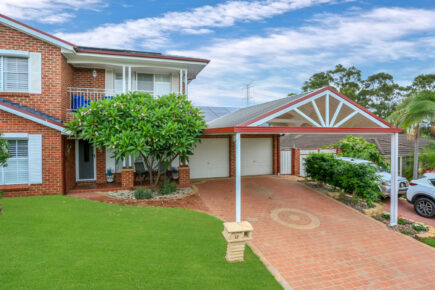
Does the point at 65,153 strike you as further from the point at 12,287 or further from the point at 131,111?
the point at 12,287

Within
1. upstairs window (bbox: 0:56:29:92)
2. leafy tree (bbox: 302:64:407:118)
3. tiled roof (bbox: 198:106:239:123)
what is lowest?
tiled roof (bbox: 198:106:239:123)

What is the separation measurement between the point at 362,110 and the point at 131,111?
7.58 meters

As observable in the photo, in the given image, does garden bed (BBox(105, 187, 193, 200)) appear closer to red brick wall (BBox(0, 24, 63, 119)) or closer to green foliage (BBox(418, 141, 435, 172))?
red brick wall (BBox(0, 24, 63, 119))

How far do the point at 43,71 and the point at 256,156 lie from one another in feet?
36.9

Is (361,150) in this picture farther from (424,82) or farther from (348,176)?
(424,82)

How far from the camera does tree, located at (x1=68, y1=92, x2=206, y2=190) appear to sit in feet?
29.2

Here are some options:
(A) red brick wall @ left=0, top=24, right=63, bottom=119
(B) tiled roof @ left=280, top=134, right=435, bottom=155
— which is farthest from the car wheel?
(A) red brick wall @ left=0, top=24, right=63, bottom=119

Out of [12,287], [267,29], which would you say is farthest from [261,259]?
[267,29]

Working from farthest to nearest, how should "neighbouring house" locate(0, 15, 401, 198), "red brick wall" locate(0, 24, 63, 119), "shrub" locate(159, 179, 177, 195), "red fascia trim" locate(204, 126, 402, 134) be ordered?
"shrub" locate(159, 179, 177, 195)
"red brick wall" locate(0, 24, 63, 119)
"neighbouring house" locate(0, 15, 401, 198)
"red fascia trim" locate(204, 126, 402, 134)

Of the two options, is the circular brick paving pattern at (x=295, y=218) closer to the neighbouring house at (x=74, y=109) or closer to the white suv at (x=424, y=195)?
the neighbouring house at (x=74, y=109)

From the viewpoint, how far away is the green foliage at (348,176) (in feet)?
29.7

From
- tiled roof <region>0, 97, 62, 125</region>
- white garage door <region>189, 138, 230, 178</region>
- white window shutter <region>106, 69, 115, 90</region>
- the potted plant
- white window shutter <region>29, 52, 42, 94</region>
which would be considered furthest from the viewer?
white garage door <region>189, 138, 230, 178</region>

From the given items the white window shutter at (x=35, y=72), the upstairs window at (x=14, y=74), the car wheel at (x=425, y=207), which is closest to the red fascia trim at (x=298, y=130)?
the car wheel at (x=425, y=207)

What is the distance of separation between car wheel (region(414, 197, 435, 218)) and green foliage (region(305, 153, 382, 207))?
146 cm
